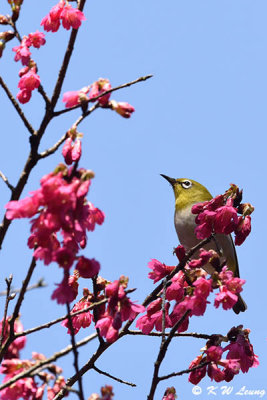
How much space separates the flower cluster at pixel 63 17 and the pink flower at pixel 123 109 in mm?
670

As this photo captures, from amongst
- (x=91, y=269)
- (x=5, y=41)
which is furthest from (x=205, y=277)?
(x=5, y=41)

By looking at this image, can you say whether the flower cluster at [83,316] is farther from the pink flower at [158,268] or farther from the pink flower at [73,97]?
the pink flower at [73,97]

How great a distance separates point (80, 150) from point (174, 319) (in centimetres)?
142

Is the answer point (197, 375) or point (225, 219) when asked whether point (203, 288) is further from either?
point (225, 219)

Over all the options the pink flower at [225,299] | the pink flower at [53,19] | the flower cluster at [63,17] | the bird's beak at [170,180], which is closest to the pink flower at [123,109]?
the flower cluster at [63,17]

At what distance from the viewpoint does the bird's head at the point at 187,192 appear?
6.67m

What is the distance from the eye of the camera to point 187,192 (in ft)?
22.5

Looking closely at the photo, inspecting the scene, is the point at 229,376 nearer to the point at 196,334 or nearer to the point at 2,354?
the point at 196,334

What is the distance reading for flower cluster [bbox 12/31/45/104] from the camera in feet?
9.80

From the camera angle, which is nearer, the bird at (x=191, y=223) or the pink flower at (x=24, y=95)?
the pink flower at (x=24, y=95)

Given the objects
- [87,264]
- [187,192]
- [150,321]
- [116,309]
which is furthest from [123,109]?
[187,192]

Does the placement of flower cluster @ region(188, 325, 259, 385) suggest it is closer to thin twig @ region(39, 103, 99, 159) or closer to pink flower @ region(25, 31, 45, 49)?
thin twig @ region(39, 103, 99, 159)

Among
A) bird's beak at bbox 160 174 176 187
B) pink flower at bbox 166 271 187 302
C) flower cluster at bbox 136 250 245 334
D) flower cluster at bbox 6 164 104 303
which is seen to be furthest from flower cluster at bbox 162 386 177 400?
bird's beak at bbox 160 174 176 187

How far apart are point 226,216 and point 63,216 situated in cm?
178
